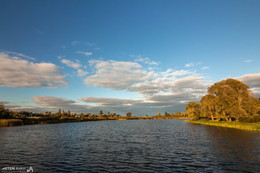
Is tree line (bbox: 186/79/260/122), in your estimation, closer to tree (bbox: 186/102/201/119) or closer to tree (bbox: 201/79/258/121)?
tree (bbox: 201/79/258/121)

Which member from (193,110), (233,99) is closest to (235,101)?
(233,99)

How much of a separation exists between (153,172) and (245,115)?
82.0 m

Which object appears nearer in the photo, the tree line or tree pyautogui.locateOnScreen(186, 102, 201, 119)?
the tree line

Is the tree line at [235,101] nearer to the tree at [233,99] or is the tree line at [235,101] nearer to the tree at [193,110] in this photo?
the tree at [233,99]

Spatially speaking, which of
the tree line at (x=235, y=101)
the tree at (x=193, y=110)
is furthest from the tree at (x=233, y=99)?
the tree at (x=193, y=110)

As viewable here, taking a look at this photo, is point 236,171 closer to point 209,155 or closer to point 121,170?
point 209,155

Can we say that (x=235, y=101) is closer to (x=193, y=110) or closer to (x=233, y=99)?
(x=233, y=99)

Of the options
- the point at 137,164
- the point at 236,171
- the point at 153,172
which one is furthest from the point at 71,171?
the point at 236,171

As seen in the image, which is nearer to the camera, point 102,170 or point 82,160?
point 102,170

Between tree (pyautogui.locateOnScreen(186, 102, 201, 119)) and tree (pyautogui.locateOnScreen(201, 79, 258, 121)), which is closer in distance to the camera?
tree (pyautogui.locateOnScreen(201, 79, 258, 121))

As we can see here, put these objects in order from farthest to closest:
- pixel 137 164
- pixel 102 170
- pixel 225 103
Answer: pixel 225 103 → pixel 137 164 → pixel 102 170

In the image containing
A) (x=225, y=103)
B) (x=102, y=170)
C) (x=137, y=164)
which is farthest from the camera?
(x=225, y=103)

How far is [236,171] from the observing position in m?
20.5

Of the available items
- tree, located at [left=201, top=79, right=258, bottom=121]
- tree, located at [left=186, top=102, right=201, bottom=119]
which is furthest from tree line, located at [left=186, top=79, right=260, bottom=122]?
tree, located at [left=186, top=102, right=201, bottom=119]
